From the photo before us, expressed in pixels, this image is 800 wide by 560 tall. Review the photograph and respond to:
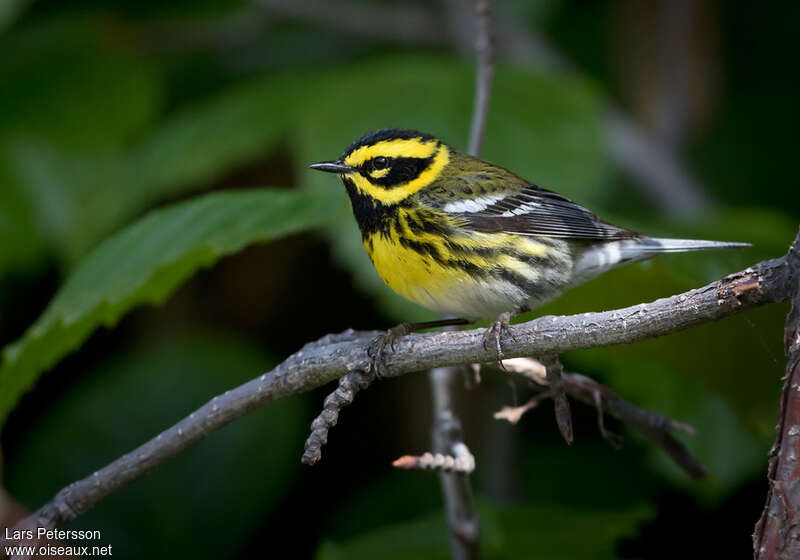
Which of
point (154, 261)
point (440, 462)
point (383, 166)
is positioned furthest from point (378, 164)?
point (440, 462)

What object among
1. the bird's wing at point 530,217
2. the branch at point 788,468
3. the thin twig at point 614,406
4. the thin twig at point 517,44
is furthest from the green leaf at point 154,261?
the thin twig at point 517,44

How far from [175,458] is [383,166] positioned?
4.82ft

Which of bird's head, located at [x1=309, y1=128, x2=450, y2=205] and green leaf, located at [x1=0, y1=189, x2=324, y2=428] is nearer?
green leaf, located at [x1=0, y1=189, x2=324, y2=428]

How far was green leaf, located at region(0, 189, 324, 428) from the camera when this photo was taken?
2346 millimetres

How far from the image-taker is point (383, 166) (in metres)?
2.74

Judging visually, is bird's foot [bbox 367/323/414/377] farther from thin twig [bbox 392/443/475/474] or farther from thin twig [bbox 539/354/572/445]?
thin twig [bbox 539/354/572/445]

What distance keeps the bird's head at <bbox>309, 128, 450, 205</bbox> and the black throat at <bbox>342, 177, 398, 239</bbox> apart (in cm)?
1

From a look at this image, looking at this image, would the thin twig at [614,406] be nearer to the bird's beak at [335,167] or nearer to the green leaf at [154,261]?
the green leaf at [154,261]

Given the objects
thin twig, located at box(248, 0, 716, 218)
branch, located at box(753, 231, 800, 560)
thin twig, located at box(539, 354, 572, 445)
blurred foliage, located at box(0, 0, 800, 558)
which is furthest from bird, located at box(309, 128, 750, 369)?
thin twig, located at box(248, 0, 716, 218)

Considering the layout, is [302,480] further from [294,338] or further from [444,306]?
[444,306]

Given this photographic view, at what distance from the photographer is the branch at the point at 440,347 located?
1415 mm

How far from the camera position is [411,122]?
3.44 m

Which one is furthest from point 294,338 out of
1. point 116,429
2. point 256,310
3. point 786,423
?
point 786,423

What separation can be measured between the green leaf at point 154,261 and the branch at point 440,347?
52 centimetres
